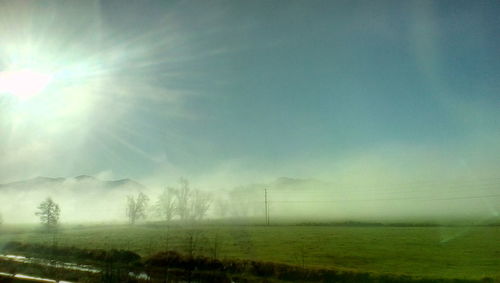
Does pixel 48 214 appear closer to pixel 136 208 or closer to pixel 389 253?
pixel 136 208

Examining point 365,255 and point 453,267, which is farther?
point 365,255

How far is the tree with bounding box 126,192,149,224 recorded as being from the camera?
14446 centimetres

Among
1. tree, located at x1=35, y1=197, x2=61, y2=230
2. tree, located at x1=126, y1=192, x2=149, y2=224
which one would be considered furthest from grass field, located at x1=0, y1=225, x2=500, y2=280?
tree, located at x1=126, y1=192, x2=149, y2=224

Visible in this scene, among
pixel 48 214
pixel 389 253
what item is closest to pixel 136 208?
pixel 48 214

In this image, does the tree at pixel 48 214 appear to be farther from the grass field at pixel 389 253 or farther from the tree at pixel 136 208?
the grass field at pixel 389 253

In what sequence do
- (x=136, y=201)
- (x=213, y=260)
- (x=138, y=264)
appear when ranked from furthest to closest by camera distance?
(x=136, y=201) < (x=138, y=264) < (x=213, y=260)

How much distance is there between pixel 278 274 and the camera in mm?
35594

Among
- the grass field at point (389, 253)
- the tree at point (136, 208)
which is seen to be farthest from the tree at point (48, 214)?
the grass field at point (389, 253)

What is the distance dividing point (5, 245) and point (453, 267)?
244 ft

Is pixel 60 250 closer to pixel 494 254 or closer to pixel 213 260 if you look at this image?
pixel 213 260

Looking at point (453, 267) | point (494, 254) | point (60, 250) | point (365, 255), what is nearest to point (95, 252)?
point (60, 250)

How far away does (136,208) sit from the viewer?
14588cm

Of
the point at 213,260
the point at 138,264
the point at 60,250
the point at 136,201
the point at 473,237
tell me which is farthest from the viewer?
the point at 136,201

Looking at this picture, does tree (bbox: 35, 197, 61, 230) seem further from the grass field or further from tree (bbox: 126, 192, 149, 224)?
the grass field
